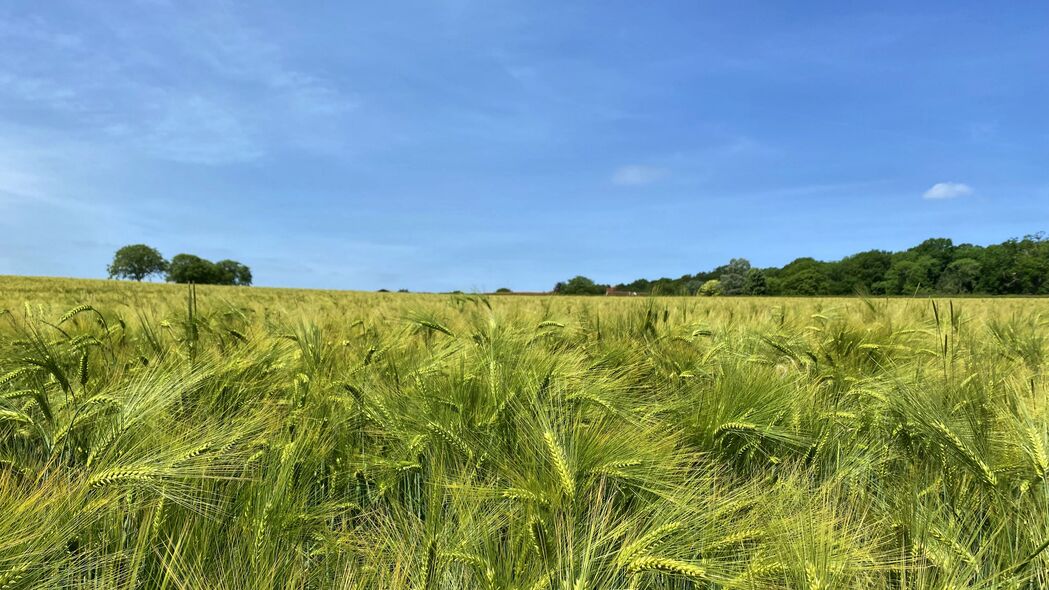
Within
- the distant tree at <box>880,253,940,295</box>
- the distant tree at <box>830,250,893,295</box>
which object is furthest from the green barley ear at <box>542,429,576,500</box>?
the distant tree at <box>830,250,893,295</box>

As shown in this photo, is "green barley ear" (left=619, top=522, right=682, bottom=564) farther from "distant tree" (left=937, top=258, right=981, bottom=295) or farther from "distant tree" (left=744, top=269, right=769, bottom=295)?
"distant tree" (left=744, top=269, right=769, bottom=295)

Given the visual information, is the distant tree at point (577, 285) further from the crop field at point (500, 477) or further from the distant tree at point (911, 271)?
the distant tree at point (911, 271)

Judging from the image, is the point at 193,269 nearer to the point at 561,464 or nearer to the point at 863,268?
the point at 561,464

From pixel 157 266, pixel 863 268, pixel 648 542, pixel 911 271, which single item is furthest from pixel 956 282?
pixel 157 266

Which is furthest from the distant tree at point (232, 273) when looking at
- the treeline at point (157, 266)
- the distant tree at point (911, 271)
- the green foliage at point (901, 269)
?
the distant tree at point (911, 271)

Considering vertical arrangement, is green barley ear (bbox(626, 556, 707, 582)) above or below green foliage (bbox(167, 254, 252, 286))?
below

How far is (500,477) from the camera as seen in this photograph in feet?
4.07

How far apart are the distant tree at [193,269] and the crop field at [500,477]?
78.8 m

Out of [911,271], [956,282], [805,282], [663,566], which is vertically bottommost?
[663,566]

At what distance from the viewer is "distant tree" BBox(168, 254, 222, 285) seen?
233 ft

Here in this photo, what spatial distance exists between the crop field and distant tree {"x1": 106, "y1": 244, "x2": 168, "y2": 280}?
9409 cm

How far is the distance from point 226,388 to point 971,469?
2244mm

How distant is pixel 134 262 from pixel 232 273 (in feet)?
44.4

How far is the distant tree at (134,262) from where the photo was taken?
77188mm
